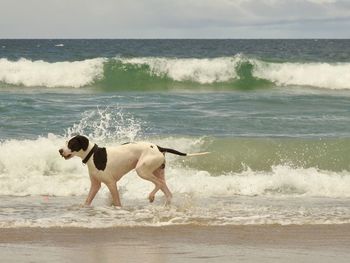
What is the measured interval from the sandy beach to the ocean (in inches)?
13.8

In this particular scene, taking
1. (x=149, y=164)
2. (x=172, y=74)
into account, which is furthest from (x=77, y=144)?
(x=172, y=74)

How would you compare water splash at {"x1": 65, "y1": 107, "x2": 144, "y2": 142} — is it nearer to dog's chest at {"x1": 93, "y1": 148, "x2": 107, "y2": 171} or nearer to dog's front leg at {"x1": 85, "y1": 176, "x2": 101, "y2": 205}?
dog's front leg at {"x1": 85, "y1": 176, "x2": 101, "y2": 205}

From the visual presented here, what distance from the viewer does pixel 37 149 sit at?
42.7 ft

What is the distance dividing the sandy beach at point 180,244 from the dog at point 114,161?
48.6 inches

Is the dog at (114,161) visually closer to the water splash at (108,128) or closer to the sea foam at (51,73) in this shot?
the water splash at (108,128)

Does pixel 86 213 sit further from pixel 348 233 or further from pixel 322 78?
pixel 322 78

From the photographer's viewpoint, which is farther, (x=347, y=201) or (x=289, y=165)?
(x=289, y=165)

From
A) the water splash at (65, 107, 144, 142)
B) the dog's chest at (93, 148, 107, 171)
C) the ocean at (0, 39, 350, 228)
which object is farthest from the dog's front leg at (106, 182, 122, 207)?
the water splash at (65, 107, 144, 142)

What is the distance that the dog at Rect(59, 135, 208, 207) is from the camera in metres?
9.23

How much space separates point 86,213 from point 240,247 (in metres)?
2.36

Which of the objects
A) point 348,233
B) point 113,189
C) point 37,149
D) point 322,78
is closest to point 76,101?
point 37,149

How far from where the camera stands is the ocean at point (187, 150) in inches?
363

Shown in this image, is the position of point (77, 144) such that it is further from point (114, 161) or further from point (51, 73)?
point (51, 73)

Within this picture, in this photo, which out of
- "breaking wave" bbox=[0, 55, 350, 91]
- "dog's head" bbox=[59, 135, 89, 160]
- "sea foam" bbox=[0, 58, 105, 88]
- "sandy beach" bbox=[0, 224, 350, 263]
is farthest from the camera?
"breaking wave" bbox=[0, 55, 350, 91]
